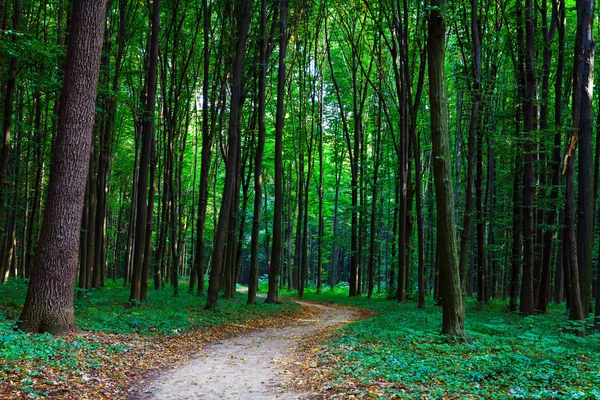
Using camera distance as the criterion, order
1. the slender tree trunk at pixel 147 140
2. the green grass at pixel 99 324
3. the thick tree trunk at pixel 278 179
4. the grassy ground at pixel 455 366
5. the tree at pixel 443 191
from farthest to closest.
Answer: the thick tree trunk at pixel 278 179, the slender tree trunk at pixel 147 140, the tree at pixel 443 191, the green grass at pixel 99 324, the grassy ground at pixel 455 366

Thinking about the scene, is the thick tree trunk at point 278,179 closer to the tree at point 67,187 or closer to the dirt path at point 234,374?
the dirt path at point 234,374

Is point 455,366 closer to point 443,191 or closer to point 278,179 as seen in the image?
point 443,191

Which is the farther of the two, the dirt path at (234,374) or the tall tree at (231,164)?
the tall tree at (231,164)

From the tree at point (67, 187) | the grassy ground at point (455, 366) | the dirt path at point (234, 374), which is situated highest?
the tree at point (67, 187)

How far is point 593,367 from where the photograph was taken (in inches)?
250

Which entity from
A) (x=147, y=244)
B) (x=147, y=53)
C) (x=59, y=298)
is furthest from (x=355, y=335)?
(x=147, y=53)

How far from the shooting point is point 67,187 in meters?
7.88

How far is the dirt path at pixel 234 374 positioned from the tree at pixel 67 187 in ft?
8.65

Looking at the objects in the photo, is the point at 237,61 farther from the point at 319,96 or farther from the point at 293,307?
the point at 319,96

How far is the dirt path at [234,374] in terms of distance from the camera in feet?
18.8

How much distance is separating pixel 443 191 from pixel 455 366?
3519mm

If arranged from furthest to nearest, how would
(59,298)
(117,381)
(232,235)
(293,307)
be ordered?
1. (232,235)
2. (293,307)
3. (59,298)
4. (117,381)

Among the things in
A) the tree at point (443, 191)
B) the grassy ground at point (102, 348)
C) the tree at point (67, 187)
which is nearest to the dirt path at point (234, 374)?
the grassy ground at point (102, 348)

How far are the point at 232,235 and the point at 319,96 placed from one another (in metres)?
12.8
